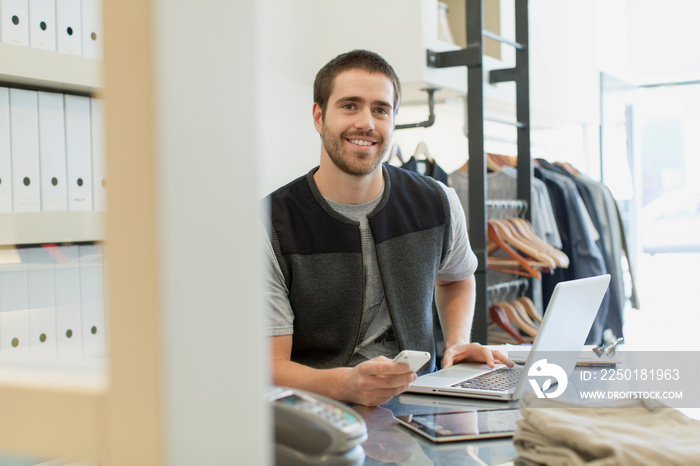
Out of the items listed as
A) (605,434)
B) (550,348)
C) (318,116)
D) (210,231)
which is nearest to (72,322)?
(210,231)

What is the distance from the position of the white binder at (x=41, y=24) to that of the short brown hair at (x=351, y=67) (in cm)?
87

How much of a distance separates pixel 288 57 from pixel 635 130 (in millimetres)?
4835

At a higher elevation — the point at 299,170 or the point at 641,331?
the point at 299,170

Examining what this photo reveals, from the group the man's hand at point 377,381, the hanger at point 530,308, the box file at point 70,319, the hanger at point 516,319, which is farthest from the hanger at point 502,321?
the box file at point 70,319

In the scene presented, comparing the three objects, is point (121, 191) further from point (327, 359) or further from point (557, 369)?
point (327, 359)

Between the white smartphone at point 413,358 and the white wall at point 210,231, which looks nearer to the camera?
the white wall at point 210,231

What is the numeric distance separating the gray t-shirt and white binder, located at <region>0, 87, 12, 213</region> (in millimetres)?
609

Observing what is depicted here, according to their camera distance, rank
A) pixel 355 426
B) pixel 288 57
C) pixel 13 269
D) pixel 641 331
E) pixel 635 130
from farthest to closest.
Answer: pixel 635 130 < pixel 641 331 < pixel 288 57 < pixel 13 269 < pixel 355 426

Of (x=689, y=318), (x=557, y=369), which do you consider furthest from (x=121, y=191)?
(x=689, y=318)

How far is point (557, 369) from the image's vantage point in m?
1.34

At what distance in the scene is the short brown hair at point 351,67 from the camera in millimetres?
2053

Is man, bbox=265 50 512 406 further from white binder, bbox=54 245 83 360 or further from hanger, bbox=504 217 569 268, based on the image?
hanger, bbox=504 217 569 268

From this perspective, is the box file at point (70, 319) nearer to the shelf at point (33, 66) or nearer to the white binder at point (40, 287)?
the white binder at point (40, 287)
